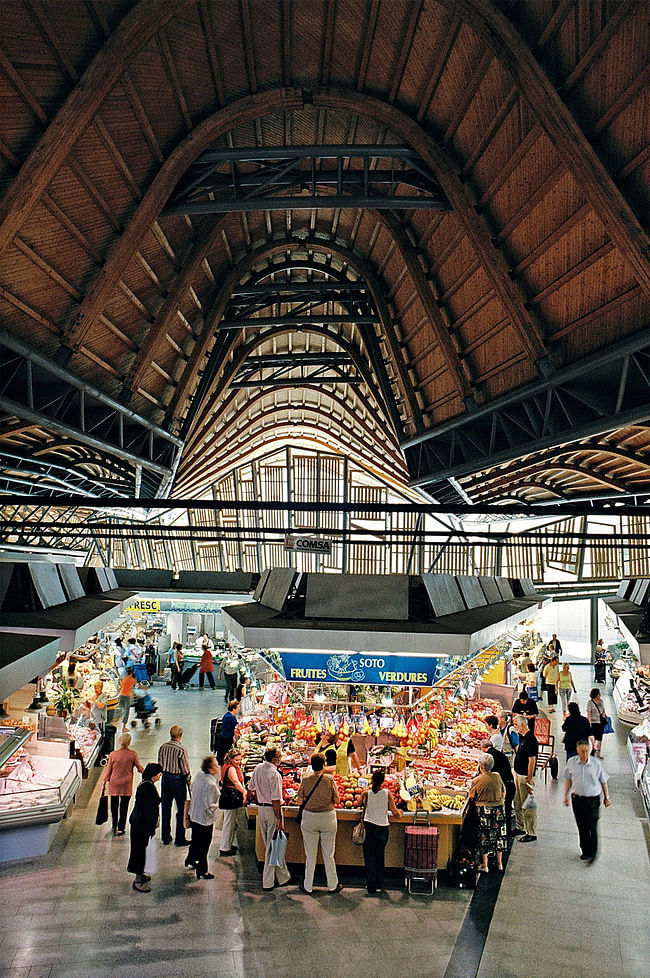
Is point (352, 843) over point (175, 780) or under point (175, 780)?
under

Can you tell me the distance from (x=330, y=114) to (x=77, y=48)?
4.75 m

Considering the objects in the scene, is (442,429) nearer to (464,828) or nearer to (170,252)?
(170,252)

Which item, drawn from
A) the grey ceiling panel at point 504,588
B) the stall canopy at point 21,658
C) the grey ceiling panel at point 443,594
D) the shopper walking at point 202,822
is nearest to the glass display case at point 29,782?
the shopper walking at point 202,822

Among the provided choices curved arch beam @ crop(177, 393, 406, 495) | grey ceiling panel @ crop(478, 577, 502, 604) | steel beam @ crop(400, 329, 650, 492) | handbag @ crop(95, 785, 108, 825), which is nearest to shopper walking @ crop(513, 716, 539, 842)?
grey ceiling panel @ crop(478, 577, 502, 604)

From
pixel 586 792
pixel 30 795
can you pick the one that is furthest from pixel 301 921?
pixel 30 795

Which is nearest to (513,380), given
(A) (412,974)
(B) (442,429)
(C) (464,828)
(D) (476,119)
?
(B) (442,429)

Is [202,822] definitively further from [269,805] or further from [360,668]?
[360,668]

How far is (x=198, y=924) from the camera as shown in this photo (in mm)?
6723

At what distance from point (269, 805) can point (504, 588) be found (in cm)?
1078

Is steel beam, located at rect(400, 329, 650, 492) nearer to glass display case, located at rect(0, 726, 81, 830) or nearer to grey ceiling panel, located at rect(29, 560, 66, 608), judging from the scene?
grey ceiling panel, located at rect(29, 560, 66, 608)

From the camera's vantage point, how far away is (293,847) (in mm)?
8273

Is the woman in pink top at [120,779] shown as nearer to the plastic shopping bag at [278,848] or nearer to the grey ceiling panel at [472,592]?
the plastic shopping bag at [278,848]

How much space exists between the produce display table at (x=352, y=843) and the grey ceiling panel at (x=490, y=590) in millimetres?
6605

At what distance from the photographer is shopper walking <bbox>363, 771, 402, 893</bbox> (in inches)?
306
